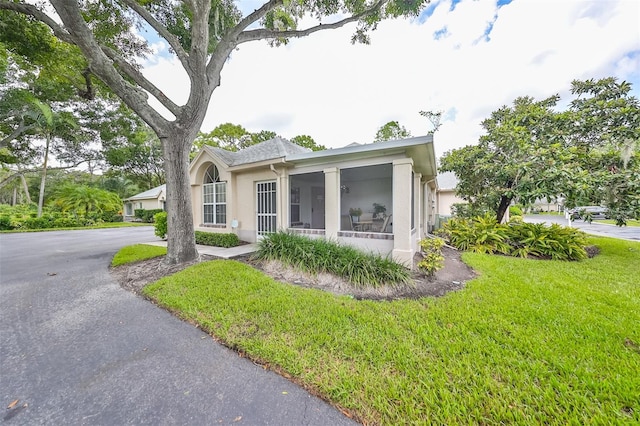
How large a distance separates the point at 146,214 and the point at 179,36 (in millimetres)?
22483

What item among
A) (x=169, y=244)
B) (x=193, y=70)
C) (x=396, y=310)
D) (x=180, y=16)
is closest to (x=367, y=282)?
(x=396, y=310)

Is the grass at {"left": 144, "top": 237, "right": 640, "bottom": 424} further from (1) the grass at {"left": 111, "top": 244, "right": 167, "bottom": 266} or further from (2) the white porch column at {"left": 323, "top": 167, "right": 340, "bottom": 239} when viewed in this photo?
(1) the grass at {"left": 111, "top": 244, "right": 167, "bottom": 266}

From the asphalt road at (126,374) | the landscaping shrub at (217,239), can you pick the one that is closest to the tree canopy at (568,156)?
the asphalt road at (126,374)

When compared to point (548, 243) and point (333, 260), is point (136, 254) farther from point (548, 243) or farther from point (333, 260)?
point (548, 243)

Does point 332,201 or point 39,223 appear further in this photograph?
point 39,223

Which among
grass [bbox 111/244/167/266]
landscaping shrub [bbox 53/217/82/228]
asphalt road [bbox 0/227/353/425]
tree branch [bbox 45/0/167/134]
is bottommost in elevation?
asphalt road [bbox 0/227/353/425]

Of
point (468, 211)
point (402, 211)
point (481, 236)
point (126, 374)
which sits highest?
point (402, 211)

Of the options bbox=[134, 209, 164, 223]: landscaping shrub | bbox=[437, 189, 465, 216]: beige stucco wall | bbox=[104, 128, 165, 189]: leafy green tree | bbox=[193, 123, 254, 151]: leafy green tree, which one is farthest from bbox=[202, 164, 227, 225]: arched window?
bbox=[104, 128, 165, 189]: leafy green tree

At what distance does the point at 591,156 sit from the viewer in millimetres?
7535

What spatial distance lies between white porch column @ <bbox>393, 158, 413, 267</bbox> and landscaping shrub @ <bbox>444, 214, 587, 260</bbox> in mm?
4529

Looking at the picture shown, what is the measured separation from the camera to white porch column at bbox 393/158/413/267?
18.3ft

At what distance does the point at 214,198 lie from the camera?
990cm

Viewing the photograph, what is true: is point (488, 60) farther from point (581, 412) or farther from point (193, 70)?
point (581, 412)

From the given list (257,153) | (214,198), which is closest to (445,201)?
(257,153)
